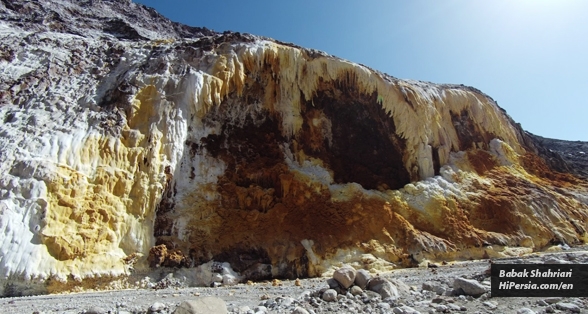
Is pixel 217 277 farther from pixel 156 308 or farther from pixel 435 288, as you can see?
pixel 435 288

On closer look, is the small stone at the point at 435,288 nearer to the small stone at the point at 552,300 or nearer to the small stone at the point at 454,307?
the small stone at the point at 454,307

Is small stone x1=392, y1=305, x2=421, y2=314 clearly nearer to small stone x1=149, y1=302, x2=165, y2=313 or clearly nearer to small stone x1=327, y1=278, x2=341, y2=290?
small stone x1=327, y1=278, x2=341, y2=290

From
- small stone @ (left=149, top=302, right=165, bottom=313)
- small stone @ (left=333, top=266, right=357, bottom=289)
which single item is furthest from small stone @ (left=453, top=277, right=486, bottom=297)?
small stone @ (left=149, top=302, right=165, bottom=313)

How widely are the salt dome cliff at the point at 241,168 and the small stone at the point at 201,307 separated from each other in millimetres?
7604

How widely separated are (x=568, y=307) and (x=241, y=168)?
552 inches

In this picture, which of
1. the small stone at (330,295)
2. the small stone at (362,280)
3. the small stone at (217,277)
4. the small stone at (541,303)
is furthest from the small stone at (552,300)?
the small stone at (217,277)

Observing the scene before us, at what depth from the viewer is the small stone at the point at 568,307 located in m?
5.91

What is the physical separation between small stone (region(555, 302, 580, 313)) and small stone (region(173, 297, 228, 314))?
5.63m

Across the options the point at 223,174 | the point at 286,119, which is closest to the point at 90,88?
the point at 223,174

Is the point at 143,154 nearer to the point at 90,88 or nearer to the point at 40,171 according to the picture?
the point at 40,171

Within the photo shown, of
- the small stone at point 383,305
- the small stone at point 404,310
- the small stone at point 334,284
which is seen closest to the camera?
the small stone at point 404,310

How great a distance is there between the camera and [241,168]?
18.0 m

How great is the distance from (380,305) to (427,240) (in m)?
10.8

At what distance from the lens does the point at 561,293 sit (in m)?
6.87
